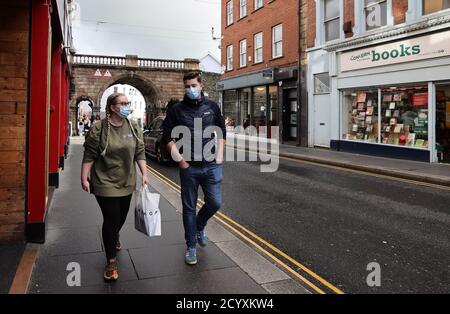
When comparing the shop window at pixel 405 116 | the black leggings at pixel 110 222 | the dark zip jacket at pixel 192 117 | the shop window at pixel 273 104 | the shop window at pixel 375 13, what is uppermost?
the shop window at pixel 375 13

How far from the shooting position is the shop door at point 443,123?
13234 mm

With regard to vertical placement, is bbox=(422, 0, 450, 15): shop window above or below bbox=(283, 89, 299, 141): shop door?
above

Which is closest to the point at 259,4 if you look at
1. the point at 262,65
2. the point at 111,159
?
the point at 262,65

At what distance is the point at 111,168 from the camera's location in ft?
13.9

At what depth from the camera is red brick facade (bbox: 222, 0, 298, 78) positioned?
21375 millimetres

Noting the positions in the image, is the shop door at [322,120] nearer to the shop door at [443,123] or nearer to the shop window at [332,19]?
the shop window at [332,19]

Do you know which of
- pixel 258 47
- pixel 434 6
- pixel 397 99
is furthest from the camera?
pixel 258 47

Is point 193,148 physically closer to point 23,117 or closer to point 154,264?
point 154,264

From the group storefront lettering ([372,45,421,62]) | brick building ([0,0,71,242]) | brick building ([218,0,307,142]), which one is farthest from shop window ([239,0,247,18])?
brick building ([0,0,71,242])

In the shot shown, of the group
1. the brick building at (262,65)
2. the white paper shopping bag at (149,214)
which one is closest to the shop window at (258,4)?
the brick building at (262,65)

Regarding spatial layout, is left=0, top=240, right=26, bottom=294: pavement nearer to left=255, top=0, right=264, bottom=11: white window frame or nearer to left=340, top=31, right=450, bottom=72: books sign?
left=340, top=31, right=450, bottom=72: books sign

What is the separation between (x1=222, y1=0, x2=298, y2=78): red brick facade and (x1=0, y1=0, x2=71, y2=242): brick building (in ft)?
56.1

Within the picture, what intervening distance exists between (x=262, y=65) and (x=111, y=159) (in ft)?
69.3
